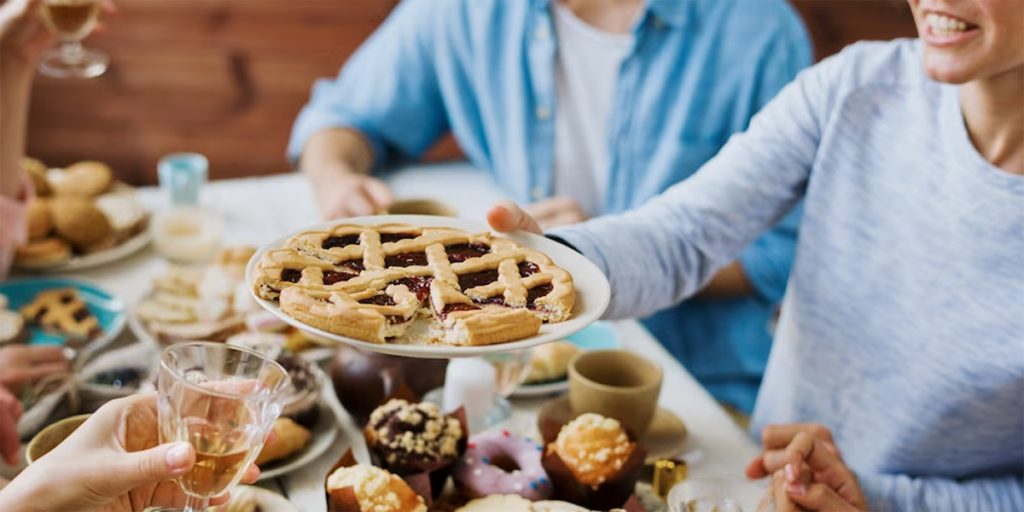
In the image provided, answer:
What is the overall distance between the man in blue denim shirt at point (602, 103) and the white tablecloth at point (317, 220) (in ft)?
0.27

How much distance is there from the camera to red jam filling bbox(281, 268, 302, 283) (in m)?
1.13

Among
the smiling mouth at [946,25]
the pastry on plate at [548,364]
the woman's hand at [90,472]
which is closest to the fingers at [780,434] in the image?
the pastry on plate at [548,364]

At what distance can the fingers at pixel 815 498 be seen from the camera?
129 cm

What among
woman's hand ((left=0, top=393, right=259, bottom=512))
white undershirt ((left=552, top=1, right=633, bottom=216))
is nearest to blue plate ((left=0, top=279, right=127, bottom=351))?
woman's hand ((left=0, top=393, right=259, bottom=512))

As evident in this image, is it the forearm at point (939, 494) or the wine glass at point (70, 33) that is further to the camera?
the wine glass at point (70, 33)

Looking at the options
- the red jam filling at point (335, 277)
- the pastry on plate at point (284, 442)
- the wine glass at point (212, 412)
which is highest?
the red jam filling at point (335, 277)

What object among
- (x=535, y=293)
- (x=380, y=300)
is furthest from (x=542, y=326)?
(x=380, y=300)

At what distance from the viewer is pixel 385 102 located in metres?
2.37

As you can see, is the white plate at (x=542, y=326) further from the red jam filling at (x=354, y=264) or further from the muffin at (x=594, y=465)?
the muffin at (x=594, y=465)

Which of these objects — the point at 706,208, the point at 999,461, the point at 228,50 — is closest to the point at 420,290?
the point at 706,208

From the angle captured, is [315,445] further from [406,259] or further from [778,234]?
[778,234]

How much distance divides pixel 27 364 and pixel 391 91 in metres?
1.09

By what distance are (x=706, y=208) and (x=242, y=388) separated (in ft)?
2.40

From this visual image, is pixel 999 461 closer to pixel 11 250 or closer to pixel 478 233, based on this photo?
pixel 478 233
